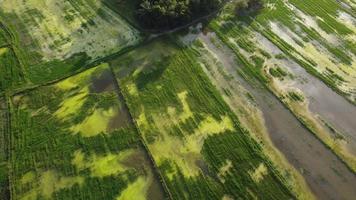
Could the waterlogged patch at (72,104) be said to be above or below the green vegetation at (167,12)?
below

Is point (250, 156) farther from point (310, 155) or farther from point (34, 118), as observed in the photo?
point (34, 118)

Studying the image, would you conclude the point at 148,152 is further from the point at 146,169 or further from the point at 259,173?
the point at 259,173

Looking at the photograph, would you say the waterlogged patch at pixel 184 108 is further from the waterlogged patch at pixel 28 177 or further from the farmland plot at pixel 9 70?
the farmland plot at pixel 9 70

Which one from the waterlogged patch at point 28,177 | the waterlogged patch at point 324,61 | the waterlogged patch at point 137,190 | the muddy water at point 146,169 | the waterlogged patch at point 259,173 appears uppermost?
the waterlogged patch at point 324,61

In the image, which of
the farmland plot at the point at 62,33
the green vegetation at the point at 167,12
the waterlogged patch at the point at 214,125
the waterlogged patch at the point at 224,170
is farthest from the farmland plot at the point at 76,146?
the green vegetation at the point at 167,12

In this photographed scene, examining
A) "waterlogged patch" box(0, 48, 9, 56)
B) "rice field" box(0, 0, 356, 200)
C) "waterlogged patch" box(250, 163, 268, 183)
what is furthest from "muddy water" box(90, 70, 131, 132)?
"waterlogged patch" box(250, 163, 268, 183)

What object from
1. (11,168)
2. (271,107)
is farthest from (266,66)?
(11,168)

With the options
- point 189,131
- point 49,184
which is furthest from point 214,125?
point 49,184
